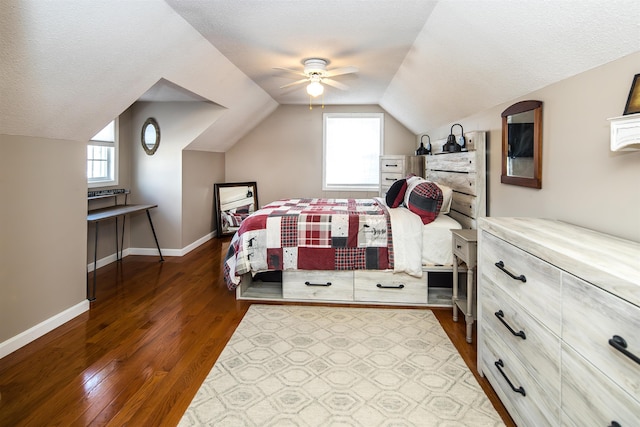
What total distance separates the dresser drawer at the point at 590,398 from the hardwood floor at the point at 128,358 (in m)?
0.67

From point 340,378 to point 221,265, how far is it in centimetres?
284

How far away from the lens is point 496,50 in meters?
2.43

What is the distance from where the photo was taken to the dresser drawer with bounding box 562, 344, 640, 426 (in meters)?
1.03

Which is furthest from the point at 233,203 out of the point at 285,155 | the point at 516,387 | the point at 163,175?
the point at 516,387

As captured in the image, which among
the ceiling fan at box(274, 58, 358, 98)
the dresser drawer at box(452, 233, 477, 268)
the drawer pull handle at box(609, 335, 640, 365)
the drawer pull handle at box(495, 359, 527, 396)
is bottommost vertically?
the drawer pull handle at box(495, 359, 527, 396)

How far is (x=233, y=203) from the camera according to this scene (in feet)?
21.4

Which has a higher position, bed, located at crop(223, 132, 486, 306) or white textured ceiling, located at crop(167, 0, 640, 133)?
white textured ceiling, located at crop(167, 0, 640, 133)

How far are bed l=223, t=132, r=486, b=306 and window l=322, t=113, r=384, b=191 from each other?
10.6 feet

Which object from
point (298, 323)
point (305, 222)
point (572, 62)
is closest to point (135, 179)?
point (305, 222)

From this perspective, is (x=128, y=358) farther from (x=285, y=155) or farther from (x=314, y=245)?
(x=285, y=155)

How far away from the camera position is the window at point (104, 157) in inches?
180

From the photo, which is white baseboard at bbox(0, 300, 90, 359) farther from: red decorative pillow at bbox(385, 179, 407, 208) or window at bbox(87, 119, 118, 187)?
red decorative pillow at bbox(385, 179, 407, 208)

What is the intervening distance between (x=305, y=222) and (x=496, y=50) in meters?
1.97

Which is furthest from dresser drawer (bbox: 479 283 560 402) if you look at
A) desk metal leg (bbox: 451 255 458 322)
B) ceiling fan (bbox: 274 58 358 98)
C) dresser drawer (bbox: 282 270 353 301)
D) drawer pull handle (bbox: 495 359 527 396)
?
ceiling fan (bbox: 274 58 358 98)
